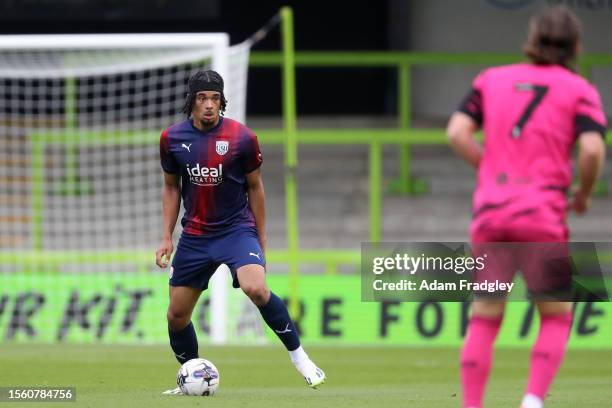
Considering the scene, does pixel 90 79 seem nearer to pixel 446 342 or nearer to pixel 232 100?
pixel 232 100

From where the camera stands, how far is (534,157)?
5730 mm

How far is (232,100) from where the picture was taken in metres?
14.4

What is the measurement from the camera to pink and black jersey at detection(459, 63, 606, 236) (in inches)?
225

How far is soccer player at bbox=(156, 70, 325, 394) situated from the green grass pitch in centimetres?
46

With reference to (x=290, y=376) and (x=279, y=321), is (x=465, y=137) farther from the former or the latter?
(x=290, y=376)

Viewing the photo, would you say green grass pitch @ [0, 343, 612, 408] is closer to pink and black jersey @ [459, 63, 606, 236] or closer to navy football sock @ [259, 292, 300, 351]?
navy football sock @ [259, 292, 300, 351]

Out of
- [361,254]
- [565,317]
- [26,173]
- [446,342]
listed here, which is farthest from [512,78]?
[26,173]

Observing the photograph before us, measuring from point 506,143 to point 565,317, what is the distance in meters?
0.76

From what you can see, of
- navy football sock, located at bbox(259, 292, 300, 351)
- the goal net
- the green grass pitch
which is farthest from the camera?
the goal net

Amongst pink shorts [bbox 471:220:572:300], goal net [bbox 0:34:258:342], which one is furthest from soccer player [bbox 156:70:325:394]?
goal net [bbox 0:34:258:342]

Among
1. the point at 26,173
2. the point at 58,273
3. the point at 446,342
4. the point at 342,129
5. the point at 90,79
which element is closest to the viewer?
the point at 446,342

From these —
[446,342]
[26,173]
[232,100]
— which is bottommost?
[446,342]

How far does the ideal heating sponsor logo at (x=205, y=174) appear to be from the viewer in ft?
26.9

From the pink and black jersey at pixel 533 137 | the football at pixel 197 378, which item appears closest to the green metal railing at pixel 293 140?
the football at pixel 197 378
